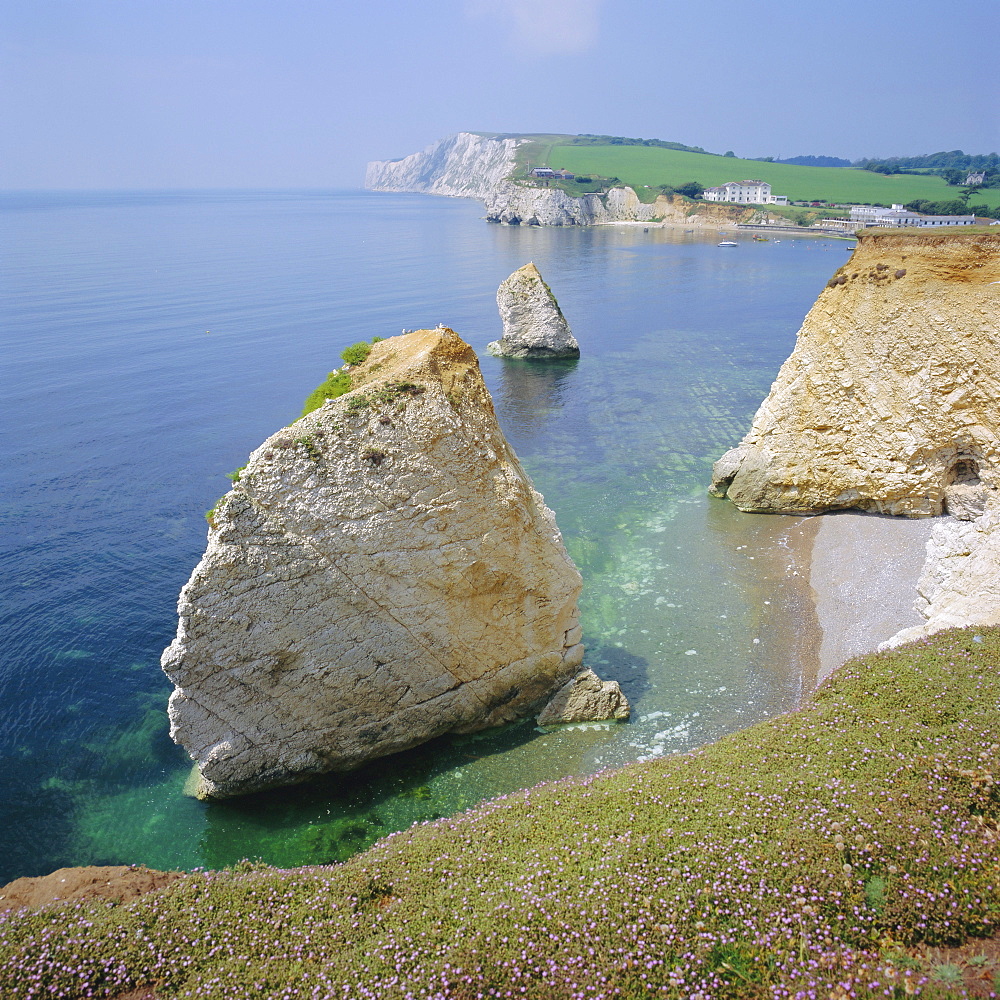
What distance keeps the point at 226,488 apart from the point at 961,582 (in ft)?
99.9

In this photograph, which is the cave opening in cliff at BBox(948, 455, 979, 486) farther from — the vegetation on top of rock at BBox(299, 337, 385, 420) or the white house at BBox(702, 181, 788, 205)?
the white house at BBox(702, 181, 788, 205)

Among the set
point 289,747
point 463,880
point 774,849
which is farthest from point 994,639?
point 289,747

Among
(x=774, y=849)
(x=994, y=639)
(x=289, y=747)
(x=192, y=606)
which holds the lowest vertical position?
(x=289, y=747)

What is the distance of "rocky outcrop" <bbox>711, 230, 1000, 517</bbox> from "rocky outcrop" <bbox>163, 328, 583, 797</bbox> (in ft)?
54.0

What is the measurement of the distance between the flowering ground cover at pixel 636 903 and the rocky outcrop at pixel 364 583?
4.16 m

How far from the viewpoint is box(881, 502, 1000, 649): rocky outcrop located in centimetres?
1803

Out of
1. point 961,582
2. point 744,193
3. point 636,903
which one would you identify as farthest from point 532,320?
point 744,193

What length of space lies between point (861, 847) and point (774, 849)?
1348mm

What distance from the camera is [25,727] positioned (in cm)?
1911

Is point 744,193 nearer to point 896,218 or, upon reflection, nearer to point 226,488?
point 896,218

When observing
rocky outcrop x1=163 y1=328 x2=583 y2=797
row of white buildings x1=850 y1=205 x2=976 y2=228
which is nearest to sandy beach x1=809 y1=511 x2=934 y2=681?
rocky outcrop x1=163 y1=328 x2=583 y2=797

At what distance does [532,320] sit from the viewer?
59.3m

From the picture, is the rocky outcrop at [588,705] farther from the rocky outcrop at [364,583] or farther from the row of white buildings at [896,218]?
the row of white buildings at [896,218]

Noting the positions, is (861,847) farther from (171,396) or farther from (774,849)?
(171,396)
